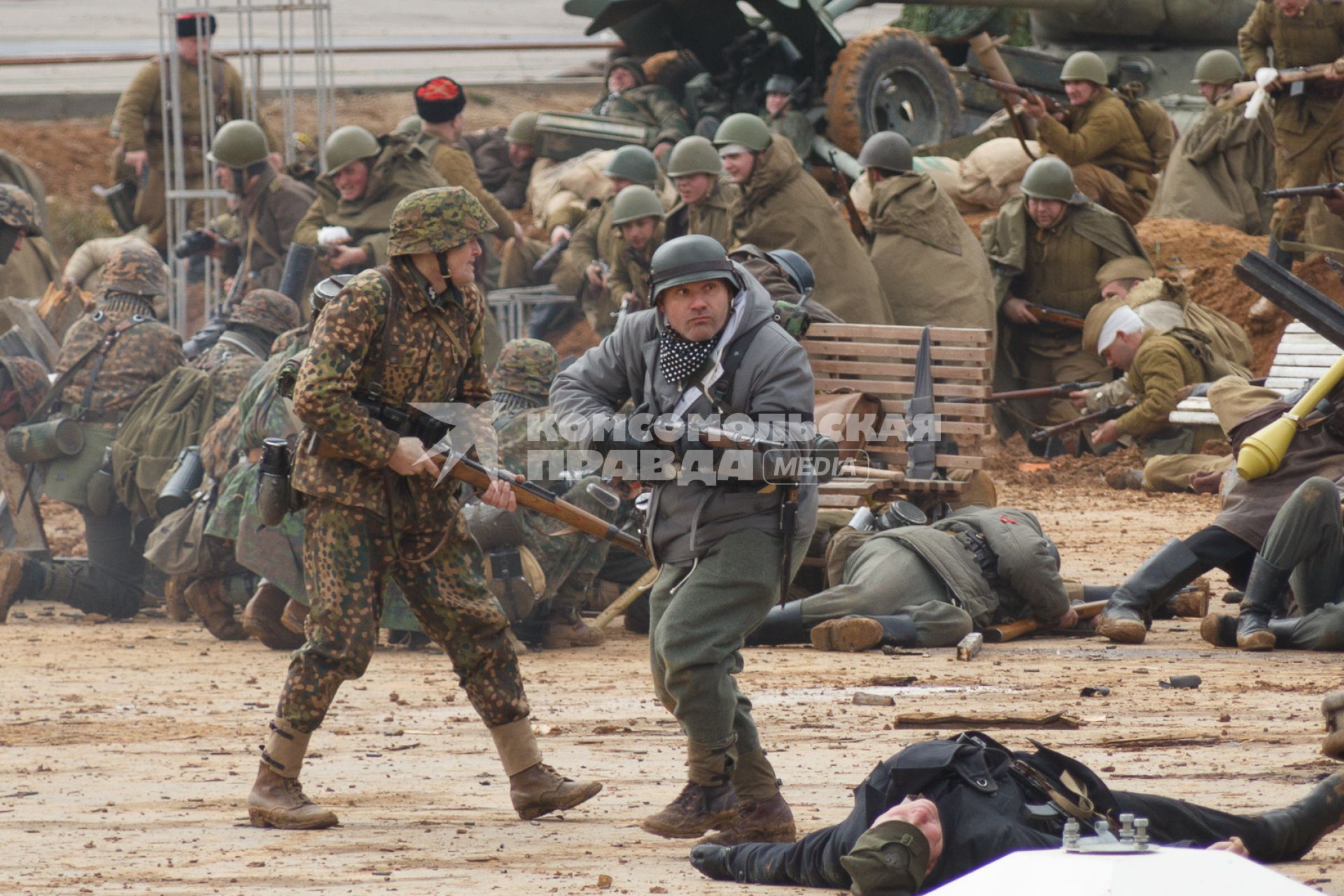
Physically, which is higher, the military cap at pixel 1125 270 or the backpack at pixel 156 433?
the military cap at pixel 1125 270

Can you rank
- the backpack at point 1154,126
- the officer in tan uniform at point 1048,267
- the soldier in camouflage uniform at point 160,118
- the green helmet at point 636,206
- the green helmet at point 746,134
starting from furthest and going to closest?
the soldier in camouflage uniform at point 160,118 < the backpack at point 1154,126 < the officer in tan uniform at point 1048,267 < the green helmet at point 636,206 < the green helmet at point 746,134

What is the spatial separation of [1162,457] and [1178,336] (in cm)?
80

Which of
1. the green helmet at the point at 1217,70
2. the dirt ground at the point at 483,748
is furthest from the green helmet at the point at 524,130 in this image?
the dirt ground at the point at 483,748

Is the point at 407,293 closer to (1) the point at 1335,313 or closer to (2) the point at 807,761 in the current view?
(2) the point at 807,761

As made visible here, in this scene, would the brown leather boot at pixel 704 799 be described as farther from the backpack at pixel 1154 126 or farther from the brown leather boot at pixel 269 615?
the backpack at pixel 1154 126

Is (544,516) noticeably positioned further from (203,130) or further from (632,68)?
(632,68)

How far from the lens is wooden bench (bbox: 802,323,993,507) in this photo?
10.6 meters

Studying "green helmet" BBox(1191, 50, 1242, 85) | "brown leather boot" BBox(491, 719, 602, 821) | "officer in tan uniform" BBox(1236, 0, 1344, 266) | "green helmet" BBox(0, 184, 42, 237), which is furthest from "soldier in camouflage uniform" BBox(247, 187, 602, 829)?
"green helmet" BBox(1191, 50, 1242, 85)

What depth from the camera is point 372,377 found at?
20.1ft

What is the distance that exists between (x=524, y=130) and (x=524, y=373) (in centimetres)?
961

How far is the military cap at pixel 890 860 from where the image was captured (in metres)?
4.50

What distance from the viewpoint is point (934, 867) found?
461 cm

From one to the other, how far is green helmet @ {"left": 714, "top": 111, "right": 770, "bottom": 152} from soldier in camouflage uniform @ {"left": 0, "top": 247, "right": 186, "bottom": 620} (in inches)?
137

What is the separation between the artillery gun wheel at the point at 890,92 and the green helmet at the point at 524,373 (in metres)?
8.91
